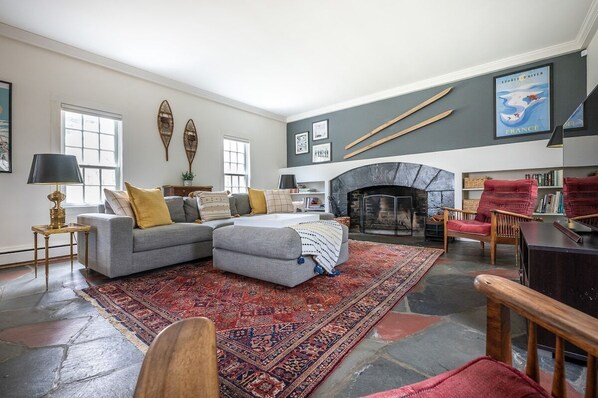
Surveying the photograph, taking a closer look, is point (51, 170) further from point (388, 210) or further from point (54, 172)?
point (388, 210)

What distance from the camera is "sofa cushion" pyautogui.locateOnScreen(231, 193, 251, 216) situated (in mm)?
4508

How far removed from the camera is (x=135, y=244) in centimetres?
266

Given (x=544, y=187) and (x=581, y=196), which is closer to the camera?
(x=581, y=196)

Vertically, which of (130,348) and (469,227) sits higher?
(469,227)

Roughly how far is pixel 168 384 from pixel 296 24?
3652mm

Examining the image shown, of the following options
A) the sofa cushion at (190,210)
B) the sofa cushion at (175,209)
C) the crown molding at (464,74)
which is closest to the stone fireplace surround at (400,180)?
the crown molding at (464,74)

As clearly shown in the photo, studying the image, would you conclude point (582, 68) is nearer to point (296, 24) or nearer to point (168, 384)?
point (296, 24)

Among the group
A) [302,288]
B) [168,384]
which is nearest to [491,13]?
[302,288]

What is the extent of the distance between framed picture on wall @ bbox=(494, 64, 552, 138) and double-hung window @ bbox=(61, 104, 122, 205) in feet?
18.9

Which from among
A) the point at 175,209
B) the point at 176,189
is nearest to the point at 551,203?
the point at 175,209

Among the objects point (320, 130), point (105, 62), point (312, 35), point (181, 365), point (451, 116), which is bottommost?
point (181, 365)

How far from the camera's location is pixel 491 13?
302cm

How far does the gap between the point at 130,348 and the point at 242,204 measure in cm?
320

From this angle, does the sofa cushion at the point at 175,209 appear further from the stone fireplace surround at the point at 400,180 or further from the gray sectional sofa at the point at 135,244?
the stone fireplace surround at the point at 400,180
